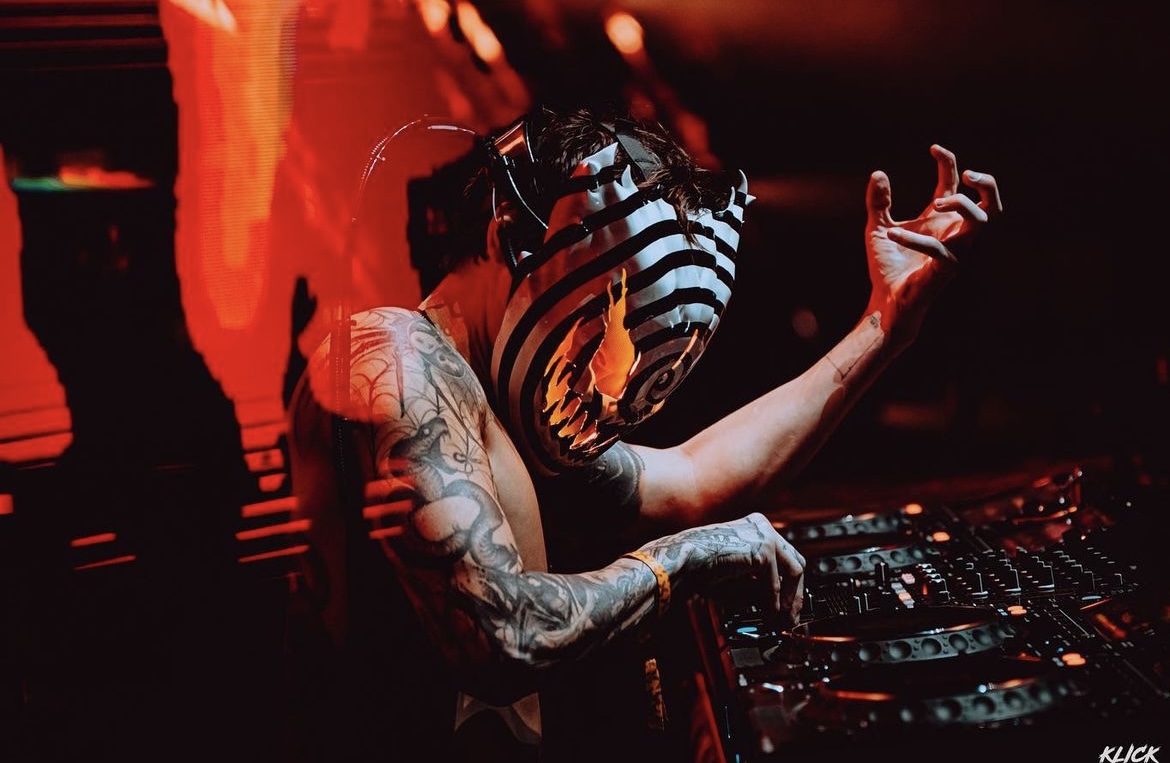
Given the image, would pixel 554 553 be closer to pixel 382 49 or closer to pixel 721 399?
pixel 721 399

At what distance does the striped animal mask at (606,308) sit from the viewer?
131cm

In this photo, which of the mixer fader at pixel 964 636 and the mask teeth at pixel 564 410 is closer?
the mixer fader at pixel 964 636

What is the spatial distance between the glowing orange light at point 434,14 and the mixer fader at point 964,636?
5.14ft

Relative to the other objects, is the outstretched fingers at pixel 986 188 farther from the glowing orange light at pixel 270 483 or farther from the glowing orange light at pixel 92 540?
the glowing orange light at pixel 92 540

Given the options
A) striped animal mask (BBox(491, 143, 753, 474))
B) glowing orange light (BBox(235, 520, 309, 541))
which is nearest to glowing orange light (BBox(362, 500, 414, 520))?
striped animal mask (BBox(491, 143, 753, 474))

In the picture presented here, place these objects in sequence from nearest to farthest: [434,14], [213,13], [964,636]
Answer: [964,636] < [213,13] < [434,14]

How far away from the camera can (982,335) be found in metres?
2.40

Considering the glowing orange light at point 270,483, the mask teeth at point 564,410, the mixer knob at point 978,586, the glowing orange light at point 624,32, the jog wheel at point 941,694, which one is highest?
the glowing orange light at point 624,32

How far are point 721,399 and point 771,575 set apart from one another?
3.14 feet

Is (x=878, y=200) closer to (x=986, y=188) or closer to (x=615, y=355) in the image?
(x=986, y=188)

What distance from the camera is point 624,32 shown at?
84.2 inches

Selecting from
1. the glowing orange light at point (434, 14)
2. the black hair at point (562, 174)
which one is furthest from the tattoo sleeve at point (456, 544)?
the glowing orange light at point (434, 14)

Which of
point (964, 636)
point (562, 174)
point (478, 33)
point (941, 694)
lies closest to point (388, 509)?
point (562, 174)

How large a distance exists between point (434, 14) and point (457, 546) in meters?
1.55
